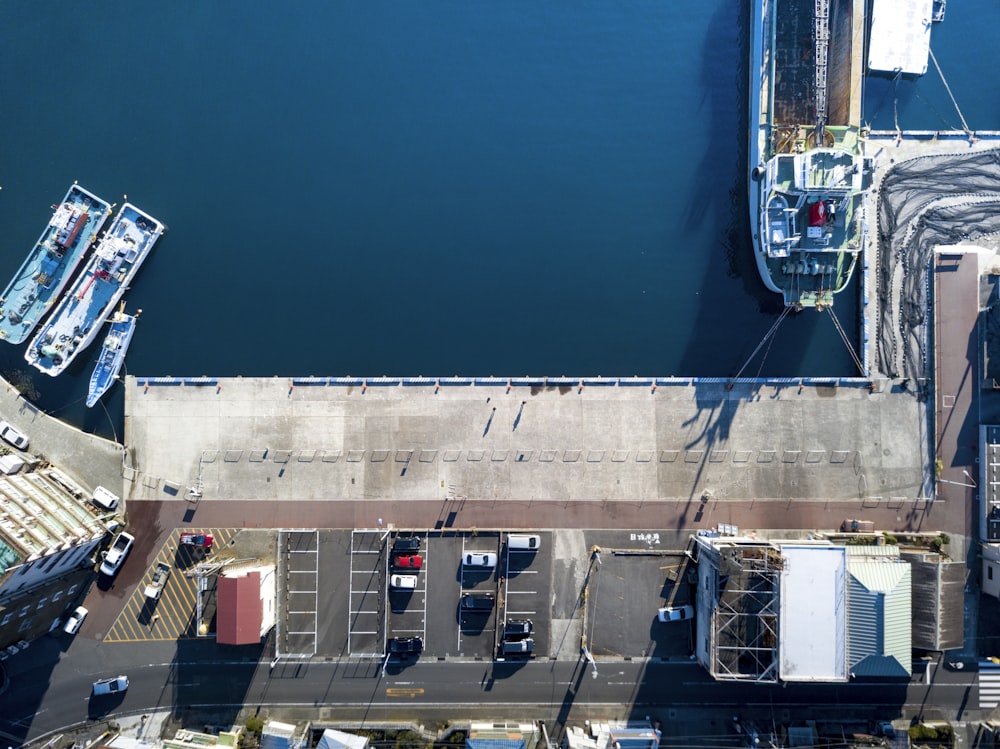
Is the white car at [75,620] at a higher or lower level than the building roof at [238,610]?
lower

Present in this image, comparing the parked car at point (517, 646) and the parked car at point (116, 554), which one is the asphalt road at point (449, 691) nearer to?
the parked car at point (517, 646)

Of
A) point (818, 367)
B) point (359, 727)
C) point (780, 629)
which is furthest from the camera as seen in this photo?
point (818, 367)

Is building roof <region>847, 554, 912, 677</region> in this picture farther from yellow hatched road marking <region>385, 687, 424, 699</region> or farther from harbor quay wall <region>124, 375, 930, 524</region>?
yellow hatched road marking <region>385, 687, 424, 699</region>

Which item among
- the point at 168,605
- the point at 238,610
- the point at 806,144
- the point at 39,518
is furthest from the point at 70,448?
the point at 806,144

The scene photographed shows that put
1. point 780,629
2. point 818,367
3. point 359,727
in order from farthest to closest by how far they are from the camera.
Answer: point 818,367 → point 359,727 → point 780,629

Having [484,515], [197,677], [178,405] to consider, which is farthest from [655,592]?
[178,405]

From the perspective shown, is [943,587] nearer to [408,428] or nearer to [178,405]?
[408,428]

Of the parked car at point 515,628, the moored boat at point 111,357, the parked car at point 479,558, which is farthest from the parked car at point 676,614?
the moored boat at point 111,357
